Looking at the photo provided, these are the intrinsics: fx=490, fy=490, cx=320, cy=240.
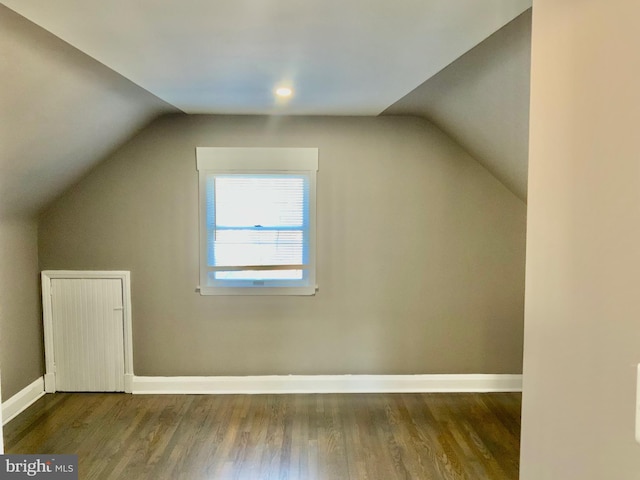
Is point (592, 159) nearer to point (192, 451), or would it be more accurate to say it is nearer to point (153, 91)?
point (153, 91)

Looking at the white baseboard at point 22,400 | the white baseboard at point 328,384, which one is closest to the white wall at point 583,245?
the white baseboard at point 328,384

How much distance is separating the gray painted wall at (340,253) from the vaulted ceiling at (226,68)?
0.78 ft

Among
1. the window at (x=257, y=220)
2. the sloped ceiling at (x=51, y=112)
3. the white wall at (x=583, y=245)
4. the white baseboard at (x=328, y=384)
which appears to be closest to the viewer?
the white wall at (x=583, y=245)

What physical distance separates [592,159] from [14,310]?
12.6 feet

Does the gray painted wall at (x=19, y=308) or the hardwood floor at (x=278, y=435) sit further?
the gray painted wall at (x=19, y=308)

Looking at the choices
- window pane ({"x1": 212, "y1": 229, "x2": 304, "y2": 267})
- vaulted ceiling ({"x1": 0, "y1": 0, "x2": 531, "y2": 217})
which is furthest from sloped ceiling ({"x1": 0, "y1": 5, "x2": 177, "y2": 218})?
window pane ({"x1": 212, "y1": 229, "x2": 304, "y2": 267})

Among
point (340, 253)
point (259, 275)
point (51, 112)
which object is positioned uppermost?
point (51, 112)

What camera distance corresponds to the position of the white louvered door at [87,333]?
12.7 feet

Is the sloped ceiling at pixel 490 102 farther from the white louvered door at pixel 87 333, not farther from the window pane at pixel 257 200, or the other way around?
the white louvered door at pixel 87 333

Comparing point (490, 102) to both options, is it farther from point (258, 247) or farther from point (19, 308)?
point (19, 308)

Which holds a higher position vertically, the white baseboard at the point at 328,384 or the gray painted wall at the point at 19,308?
the gray painted wall at the point at 19,308

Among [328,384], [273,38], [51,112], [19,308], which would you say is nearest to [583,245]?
[273,38]

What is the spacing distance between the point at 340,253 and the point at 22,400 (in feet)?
8.61

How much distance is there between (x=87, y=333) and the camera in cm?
390
